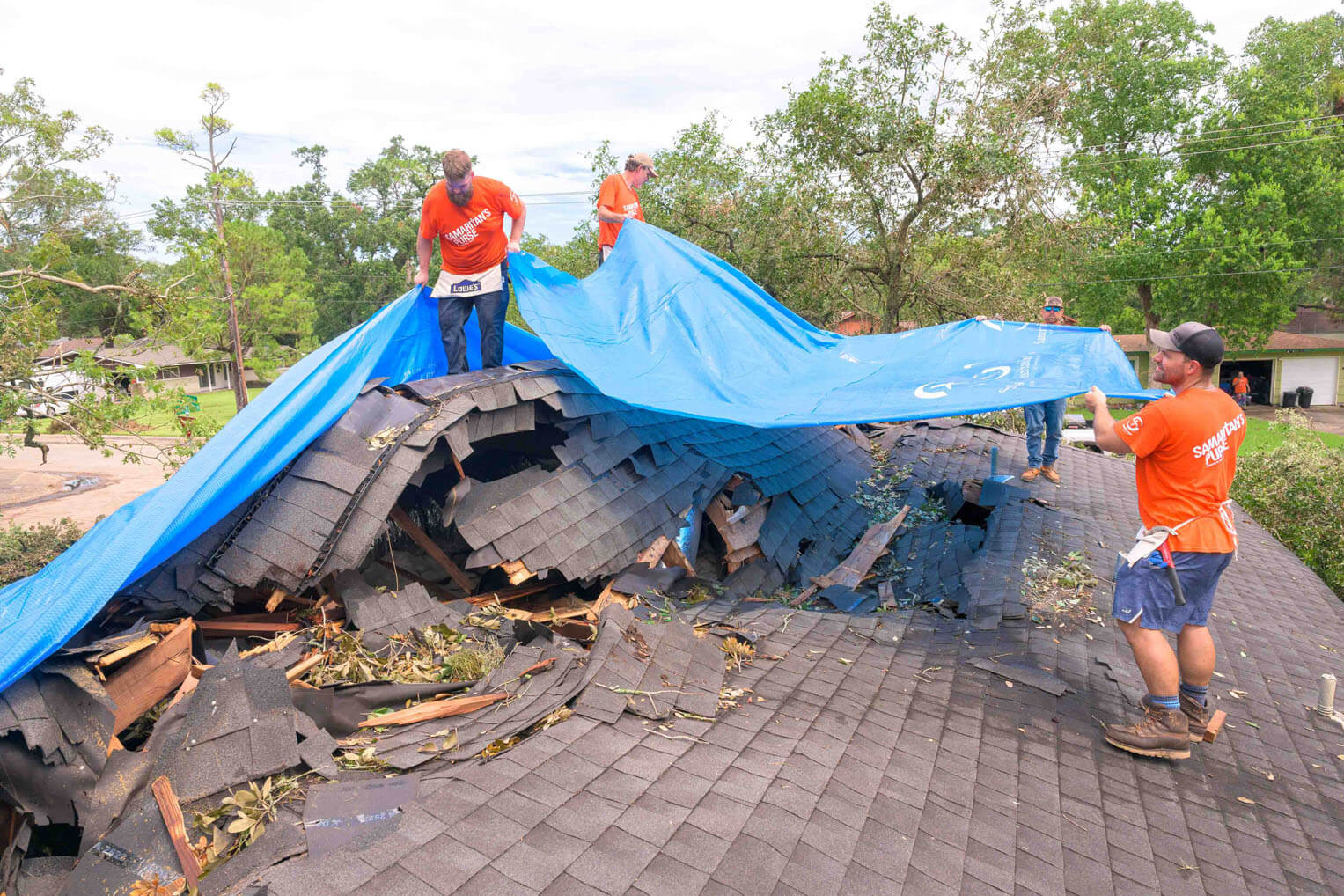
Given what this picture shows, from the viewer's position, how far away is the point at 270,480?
4391mm

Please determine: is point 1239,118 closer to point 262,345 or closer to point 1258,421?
point 1258,421

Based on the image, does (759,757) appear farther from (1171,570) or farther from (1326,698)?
(1326,698)

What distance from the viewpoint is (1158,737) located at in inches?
125

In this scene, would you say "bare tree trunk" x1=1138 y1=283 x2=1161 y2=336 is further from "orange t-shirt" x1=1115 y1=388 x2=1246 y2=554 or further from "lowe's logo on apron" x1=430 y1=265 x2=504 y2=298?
"lowe's logo on apron" x1=430 y1=265 x2=504 y2=298

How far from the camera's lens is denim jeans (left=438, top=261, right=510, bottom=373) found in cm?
583

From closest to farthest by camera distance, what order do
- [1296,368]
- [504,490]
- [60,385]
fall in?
[504,490] < [60,385] < [1296,368]

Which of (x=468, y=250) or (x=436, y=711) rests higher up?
(x=468, y=250)

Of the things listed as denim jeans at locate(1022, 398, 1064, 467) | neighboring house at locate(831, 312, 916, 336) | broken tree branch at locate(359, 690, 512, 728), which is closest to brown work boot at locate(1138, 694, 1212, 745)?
broken tree branch at locate(359, 690, 512, 728)

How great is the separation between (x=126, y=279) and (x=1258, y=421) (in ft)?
138

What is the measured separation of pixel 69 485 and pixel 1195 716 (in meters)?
26.9

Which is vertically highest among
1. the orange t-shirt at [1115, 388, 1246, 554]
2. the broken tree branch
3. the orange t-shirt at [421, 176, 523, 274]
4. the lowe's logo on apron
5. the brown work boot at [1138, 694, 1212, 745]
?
the orange t-shirt at [421, 176, 523, 274]

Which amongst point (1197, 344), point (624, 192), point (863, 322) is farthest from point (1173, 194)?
point (1197, 344)

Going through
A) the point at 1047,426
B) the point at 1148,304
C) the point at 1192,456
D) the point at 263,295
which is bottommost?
the point at 1047,426

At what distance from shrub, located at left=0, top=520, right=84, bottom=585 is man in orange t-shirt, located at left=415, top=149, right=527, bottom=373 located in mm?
6984
